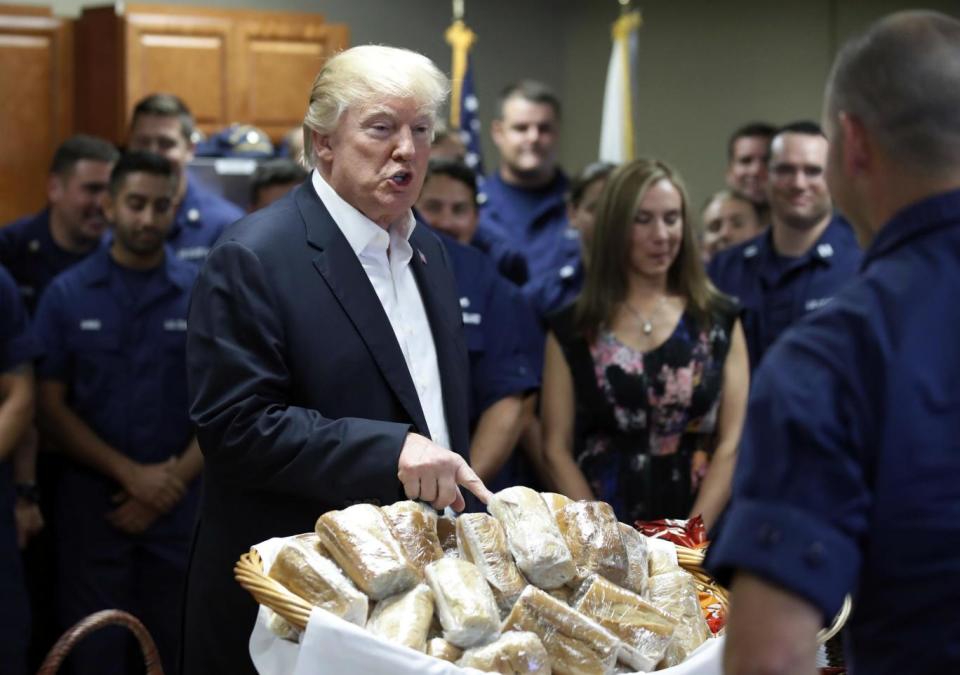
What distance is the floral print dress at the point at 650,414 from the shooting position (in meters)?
3.38

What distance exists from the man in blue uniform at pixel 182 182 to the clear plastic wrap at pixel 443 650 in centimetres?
317

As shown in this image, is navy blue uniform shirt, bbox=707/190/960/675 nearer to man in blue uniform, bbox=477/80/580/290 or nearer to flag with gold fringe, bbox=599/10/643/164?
man in blue uniform, bbox=477/80/580/290

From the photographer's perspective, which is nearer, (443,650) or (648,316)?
(443,650)

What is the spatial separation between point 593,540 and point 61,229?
3362mm

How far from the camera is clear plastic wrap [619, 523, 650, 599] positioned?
185 centimetres

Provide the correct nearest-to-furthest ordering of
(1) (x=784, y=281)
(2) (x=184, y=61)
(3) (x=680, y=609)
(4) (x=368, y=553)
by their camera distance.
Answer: (4) (x=368, y=553) → (3) (x=680, y=609) → (1) (x=784, y=281) → (2) (x=184, y=61)

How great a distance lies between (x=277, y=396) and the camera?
2.07m

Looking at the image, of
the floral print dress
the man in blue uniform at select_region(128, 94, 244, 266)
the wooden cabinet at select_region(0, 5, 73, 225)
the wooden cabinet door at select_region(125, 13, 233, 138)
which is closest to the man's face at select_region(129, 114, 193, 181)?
the man in blue uniform at select_region(128, 94, 244, 266)

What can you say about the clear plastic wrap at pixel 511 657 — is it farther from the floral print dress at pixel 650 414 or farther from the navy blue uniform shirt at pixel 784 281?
the navy blue uniform shirt at pixel 784 281

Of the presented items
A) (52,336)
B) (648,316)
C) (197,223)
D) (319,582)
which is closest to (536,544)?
(319,582)

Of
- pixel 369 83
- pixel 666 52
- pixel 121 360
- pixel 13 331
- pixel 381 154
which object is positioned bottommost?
pixel 121 360

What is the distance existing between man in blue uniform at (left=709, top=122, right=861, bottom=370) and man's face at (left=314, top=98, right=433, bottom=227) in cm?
217

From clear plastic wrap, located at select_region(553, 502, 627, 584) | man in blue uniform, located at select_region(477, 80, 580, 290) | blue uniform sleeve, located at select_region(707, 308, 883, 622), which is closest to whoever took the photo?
blue uniform sleeve, located at select_region(707, 308, 883, 622)

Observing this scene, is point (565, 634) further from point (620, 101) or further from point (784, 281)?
point (620, 101)
